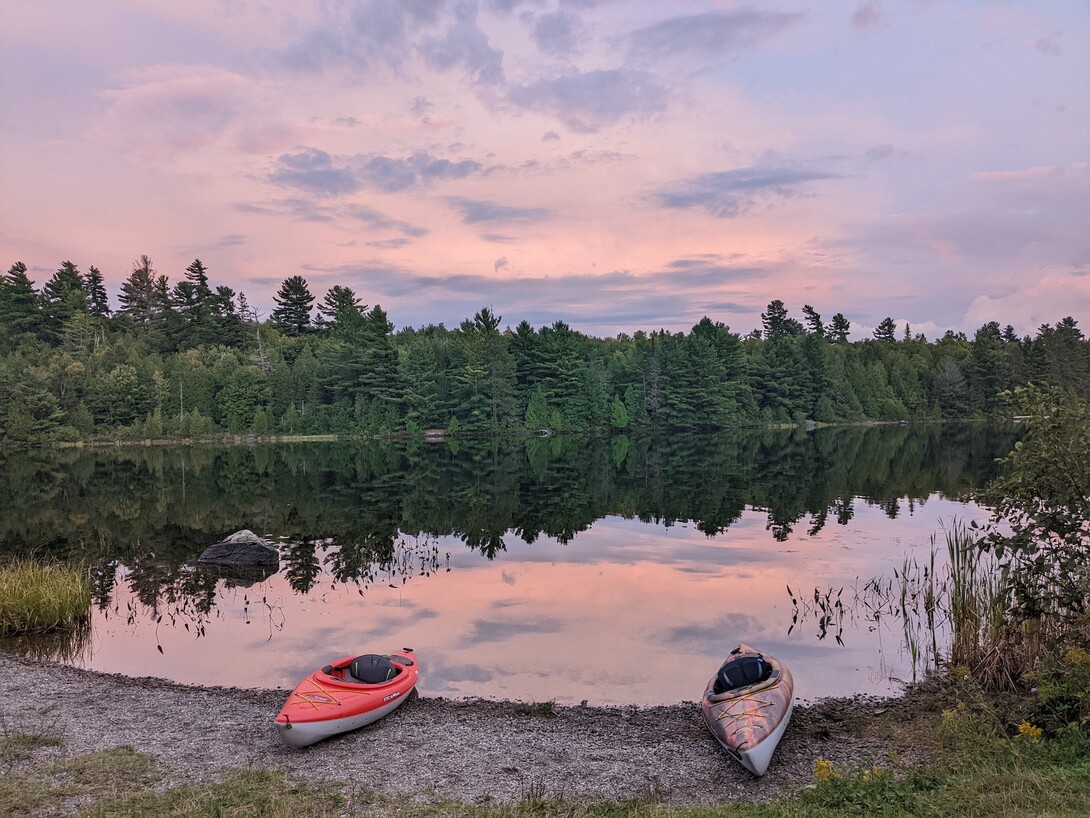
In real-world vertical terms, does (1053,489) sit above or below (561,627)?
above

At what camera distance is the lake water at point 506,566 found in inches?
732

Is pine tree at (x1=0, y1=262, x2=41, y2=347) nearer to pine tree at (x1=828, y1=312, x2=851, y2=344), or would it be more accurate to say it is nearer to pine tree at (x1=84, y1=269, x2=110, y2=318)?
pine tree at (x1=84, y1=269, x2=110, y2=318)

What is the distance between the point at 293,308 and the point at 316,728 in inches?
5323

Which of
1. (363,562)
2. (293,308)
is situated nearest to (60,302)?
(293,308)

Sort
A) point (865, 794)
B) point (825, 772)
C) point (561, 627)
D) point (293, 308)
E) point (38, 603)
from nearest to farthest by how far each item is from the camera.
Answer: point (865, 794)
point (825, 772)
point (38, 603)
point (561, 627)
point (293, 308)

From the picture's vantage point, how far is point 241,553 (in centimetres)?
2884

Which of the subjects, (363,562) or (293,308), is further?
(293,308)

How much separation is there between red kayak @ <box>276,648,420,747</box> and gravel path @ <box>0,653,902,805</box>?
0.90ft

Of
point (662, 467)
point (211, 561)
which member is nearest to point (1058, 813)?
point (211, 561)

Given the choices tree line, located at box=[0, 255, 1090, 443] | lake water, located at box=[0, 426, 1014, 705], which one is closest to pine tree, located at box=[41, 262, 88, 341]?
tree line, located at box=[0, 255, 1090, 443]

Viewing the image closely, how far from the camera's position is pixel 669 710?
50.3ft

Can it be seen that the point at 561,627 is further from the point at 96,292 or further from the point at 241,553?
the point at 96,292

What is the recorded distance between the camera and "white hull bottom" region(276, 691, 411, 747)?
42.5 feet

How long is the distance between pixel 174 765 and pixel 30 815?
2255 mm
